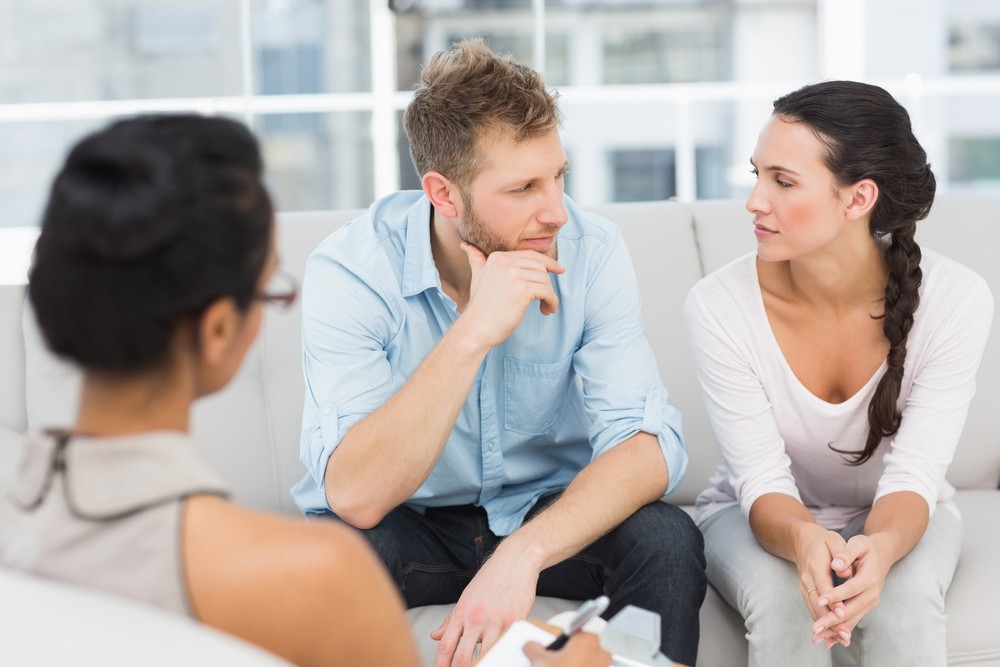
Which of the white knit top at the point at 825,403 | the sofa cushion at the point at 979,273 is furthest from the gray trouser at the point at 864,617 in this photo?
the sofa cushion at the point at 979,273

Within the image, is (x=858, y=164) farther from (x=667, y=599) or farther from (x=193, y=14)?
(x=193, y=14)

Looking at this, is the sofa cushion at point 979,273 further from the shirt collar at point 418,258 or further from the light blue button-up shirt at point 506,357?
the shirt collar at point 418,258

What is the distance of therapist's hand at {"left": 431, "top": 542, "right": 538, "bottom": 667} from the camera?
1.49 m

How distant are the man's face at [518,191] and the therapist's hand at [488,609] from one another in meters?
0.53

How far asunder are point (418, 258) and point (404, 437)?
0.36m

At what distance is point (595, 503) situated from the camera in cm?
166

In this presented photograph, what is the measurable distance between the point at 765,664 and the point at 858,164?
80 cm

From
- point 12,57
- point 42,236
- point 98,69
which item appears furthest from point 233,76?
point 42,236

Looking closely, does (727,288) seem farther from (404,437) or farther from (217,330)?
(217,330)

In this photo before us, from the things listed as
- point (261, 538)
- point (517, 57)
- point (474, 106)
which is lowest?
point (261, 538)

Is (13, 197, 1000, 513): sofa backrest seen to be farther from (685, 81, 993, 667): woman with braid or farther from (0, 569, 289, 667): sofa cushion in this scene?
(0, 569, 289, 667): sofa cushion

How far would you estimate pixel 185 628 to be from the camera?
734 mm

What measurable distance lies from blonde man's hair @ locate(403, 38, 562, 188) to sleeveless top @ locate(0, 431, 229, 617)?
104 cm

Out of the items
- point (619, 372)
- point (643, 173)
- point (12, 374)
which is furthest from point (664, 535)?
point (643, 173)
